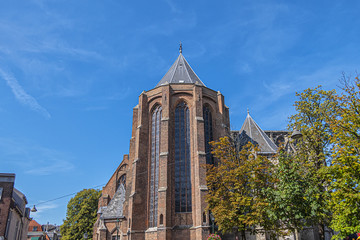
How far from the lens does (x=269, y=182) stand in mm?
22859

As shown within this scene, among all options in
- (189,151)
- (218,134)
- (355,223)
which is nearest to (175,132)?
(189,151)

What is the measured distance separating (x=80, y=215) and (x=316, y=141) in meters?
36.5

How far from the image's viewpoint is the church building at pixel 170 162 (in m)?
27.4

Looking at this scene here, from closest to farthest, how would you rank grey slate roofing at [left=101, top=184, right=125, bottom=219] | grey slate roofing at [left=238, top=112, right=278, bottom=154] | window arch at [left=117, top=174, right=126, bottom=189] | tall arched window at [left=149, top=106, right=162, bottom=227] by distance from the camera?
tall arched window at [left=149, top=106, right=162, bottom=227] → grey slate roofing at [left=101, top=184, right=125, bottom=219] → grey slate roofing at [left=238, top=112, right=278, bottom=154] → window arch at [left=117, top=174, right=126, bottom=189]

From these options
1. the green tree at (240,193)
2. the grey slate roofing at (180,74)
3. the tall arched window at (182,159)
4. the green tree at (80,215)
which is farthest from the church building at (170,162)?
the green tree at (80,215)

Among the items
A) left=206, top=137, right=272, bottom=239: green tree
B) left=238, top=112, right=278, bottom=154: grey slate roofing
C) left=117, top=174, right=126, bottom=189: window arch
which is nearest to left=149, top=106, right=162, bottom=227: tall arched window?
left=206, top=137, right=272, bottom=239: green tree

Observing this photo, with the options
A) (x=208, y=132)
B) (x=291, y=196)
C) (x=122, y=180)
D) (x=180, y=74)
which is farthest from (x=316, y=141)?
(x=122, y=180)

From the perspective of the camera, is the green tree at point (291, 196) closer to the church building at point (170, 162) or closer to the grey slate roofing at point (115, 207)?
the church building at point (170, 162)

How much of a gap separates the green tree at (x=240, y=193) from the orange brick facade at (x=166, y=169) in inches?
113

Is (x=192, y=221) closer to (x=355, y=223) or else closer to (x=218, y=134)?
(x=218, y=134)

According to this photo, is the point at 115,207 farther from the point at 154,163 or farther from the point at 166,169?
the point at 166,169

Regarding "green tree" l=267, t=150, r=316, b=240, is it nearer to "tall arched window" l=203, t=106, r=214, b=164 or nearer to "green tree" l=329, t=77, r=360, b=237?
"green tree" l=329, t=77, r=360, b=237

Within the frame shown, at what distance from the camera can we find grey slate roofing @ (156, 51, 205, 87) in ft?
115

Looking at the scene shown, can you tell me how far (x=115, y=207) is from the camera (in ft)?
111
